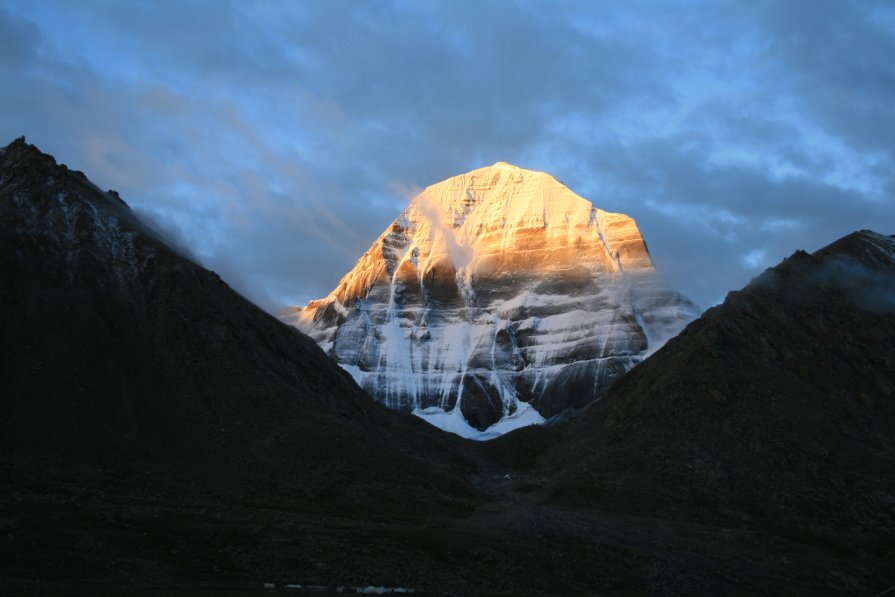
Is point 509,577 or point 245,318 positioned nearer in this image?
point 509,577

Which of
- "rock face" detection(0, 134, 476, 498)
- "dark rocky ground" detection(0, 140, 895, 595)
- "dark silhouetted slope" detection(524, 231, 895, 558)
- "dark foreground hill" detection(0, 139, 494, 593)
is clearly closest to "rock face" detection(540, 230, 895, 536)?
"dark silhouetted slope" detection(524, 231, 895, 558)

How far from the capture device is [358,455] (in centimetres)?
8419

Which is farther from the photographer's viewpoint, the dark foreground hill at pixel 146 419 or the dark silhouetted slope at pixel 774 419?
the dark silhouetted slope at pixel 774 419

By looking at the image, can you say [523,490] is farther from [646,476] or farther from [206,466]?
[206,466]

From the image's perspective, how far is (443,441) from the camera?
484ft

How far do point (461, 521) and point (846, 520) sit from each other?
35.9 metres

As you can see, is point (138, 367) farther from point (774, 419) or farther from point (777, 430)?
point (774, 419)

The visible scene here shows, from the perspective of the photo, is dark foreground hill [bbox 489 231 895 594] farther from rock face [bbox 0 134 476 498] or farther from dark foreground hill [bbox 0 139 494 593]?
rock face [bbox 0 134 476 498]

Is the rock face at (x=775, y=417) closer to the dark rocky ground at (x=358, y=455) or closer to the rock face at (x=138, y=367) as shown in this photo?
the dark rocky ground at (x=358, y=455)

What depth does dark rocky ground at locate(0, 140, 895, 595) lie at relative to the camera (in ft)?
177

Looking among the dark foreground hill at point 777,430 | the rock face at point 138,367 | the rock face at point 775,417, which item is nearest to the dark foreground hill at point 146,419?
the rock face at point 138,367

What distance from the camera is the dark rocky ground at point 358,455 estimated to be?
177 ft

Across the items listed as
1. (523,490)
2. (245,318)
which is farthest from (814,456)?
(245,318)

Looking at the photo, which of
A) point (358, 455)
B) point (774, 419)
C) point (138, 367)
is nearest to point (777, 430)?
point (774, 419)
